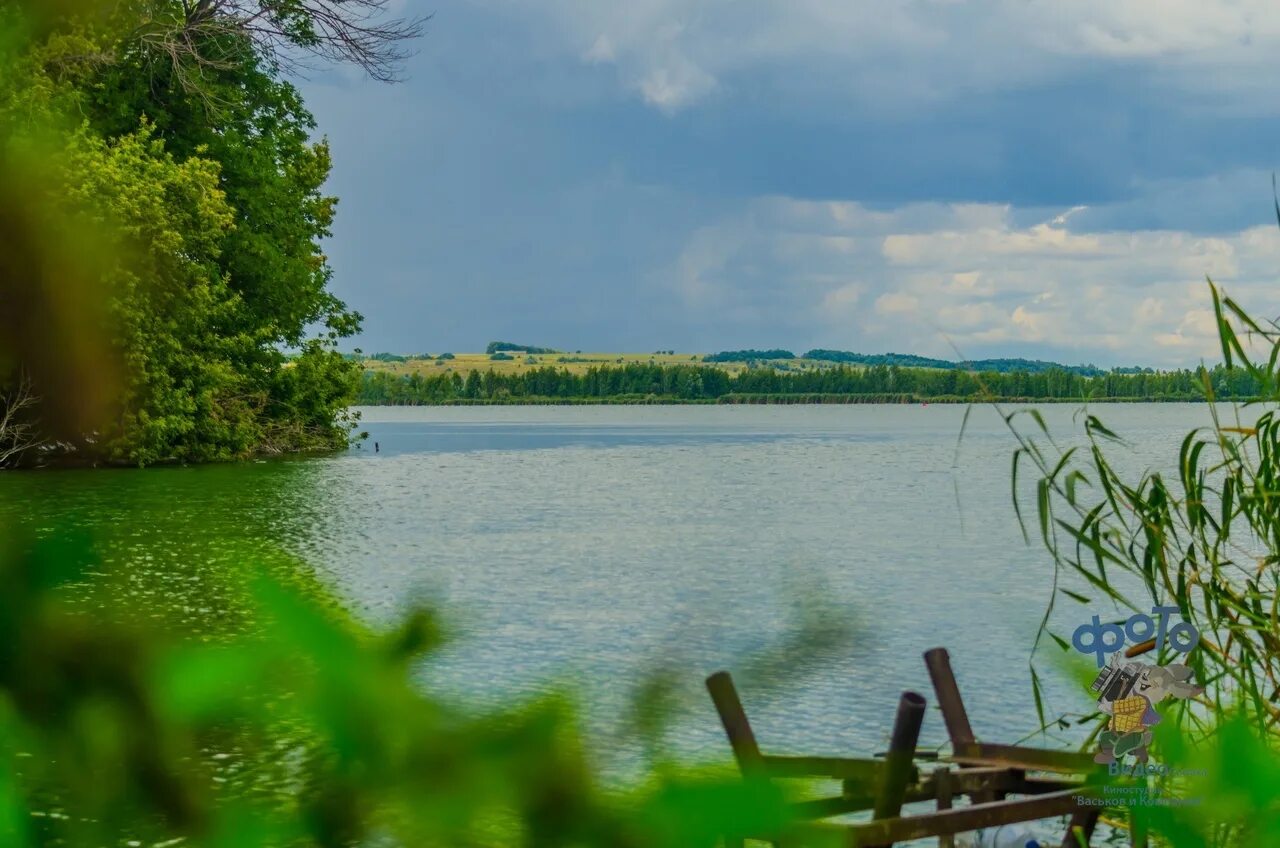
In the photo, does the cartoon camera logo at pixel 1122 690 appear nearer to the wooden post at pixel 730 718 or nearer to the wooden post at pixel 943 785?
the wooden post at pixel 730 718

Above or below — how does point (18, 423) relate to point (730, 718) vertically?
below

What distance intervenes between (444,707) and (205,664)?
15 cm

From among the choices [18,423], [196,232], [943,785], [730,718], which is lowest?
[943,785]

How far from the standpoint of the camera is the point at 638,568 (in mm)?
23094

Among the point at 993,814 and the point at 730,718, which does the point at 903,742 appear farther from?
the point at 993,814

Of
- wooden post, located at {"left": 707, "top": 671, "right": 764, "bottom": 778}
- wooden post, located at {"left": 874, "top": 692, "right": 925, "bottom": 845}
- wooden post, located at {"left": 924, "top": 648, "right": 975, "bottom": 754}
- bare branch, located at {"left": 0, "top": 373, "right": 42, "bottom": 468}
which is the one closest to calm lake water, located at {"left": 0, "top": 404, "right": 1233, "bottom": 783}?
wooden post, located at {"left": 707, "top": 671, "right": 764, "bottom": 778}

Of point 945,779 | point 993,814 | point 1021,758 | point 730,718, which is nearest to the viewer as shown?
point 730,718

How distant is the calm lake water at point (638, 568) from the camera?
1.25m

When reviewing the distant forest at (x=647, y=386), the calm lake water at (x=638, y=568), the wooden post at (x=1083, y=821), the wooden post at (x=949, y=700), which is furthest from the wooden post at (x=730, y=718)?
the distant forest at (x=647, y=386)

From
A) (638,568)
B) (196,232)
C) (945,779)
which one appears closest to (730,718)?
(945,779)

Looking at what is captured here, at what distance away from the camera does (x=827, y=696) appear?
11086mm

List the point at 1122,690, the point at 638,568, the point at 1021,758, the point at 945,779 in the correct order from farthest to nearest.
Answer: the point at 638,568 → the point at 1021,758 → the point at 945,779 → the point at 1122,690

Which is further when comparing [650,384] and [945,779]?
[650,384]

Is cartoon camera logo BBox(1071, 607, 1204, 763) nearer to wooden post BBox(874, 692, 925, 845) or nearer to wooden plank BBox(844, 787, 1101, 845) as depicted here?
wooden post BBox(874, 692, 925, 845)
